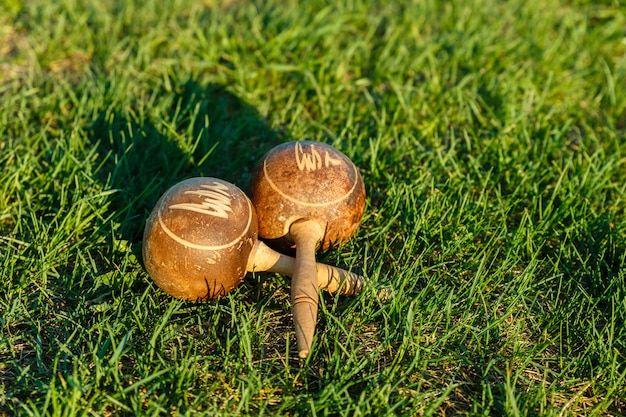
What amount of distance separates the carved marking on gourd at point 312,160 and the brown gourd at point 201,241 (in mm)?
313

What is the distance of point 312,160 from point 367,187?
0.78 meters

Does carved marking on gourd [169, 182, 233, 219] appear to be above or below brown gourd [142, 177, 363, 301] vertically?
above

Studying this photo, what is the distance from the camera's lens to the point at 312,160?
123 inches

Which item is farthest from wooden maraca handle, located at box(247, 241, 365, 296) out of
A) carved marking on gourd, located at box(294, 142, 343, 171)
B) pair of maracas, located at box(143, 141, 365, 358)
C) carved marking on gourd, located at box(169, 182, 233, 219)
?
carved marking on gourd, located at box(294, 142, 343, 171)

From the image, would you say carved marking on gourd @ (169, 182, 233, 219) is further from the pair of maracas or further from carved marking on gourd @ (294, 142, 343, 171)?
carved marking on gourd @ (294, 142, 343, 171)

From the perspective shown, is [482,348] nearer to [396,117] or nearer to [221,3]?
[396,117]

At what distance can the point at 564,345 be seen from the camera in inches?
119

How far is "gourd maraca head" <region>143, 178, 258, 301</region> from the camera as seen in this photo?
2814 mm

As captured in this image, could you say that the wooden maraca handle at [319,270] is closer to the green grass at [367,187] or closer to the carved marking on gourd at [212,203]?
the green grass at [367,187]

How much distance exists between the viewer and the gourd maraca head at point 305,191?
3078mm

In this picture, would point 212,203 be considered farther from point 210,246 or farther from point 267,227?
point 267,227

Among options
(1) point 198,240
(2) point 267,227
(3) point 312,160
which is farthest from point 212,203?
(3) point 312,160

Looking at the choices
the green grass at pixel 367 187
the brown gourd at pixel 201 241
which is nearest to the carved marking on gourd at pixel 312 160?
the brown gourd at pixel 201 241

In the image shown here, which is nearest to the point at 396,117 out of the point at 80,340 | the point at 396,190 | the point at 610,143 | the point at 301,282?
the point at 396,190
